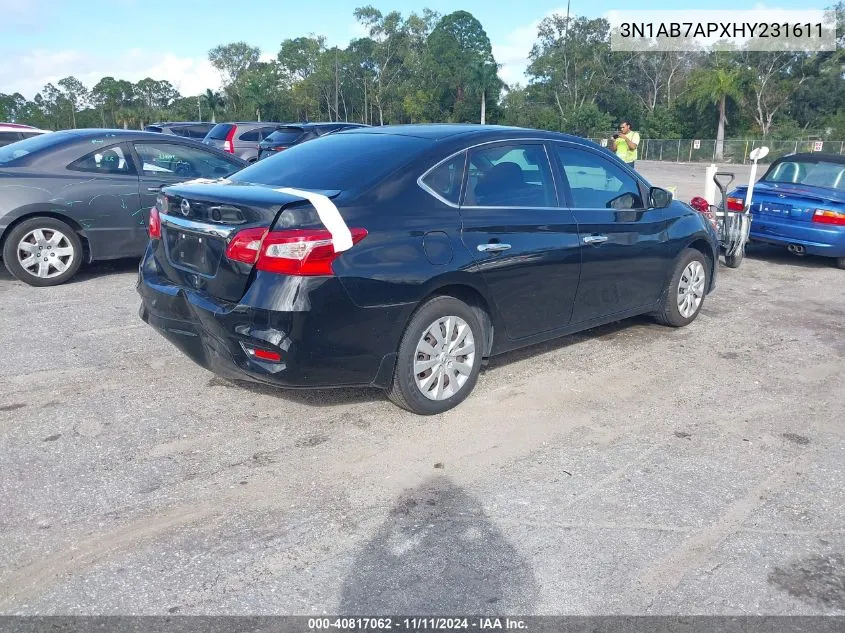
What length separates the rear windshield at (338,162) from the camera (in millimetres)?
4422

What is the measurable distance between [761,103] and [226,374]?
71.3 meters

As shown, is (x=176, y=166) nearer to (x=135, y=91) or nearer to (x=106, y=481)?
(x=106, y=481)

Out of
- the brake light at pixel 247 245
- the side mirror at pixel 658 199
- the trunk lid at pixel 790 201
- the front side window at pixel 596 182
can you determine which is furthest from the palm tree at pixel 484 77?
the brake light at pixel 247 245

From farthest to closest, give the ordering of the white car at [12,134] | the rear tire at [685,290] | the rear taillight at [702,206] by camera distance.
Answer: the white car at [12,134] < the rear taillight at [702,206] < the rear tire at [685,290]

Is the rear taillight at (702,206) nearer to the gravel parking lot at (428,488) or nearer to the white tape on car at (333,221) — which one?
the gravel parking lot at (428,488)

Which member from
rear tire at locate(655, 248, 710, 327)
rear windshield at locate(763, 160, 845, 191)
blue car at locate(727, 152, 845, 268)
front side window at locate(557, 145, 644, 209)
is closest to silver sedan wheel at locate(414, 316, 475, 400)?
front side window at locate(557, 145, 644, 209)

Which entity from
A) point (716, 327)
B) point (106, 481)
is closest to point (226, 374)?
point (106, 481)

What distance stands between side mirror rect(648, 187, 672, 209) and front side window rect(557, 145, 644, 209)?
0.40ft

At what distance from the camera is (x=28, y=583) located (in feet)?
9.57

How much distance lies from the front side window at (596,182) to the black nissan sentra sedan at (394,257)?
15 mm

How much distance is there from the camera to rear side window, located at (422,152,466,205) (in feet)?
14.8

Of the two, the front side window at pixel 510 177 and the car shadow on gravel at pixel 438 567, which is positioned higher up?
the front side window at pixel 510 177

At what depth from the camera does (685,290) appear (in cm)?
657

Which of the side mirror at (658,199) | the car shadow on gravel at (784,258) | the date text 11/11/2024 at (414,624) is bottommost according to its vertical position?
the date text 11/11/2024 at (414,624)
